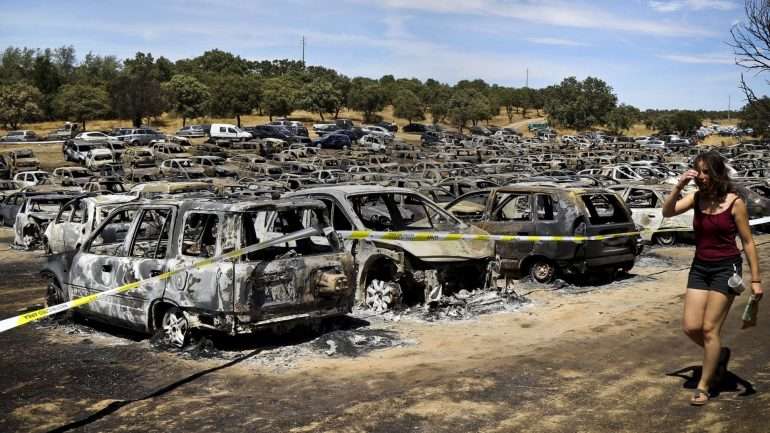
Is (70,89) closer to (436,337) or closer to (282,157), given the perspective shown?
(282,157)

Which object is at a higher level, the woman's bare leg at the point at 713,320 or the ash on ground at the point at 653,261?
the woman's bare leg at the point at 713,320

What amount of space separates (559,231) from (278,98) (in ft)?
247

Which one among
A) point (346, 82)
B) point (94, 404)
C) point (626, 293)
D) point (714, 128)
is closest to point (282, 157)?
point (626, 293)

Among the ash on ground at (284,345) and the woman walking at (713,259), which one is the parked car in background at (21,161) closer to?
the ash on ground at (284,345)

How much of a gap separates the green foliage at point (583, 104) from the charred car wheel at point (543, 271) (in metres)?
89.2

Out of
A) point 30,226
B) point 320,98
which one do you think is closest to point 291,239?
point 30,226

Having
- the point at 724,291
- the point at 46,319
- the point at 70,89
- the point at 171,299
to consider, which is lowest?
the point at 46,319

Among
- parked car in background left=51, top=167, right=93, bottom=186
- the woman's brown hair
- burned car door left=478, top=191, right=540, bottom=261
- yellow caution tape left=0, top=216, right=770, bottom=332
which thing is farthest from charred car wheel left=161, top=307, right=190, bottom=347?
parked car in background left=51, top=167, right=93, bottom=186

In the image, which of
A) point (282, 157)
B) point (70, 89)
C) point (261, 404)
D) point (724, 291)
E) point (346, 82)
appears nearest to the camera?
point (724, 291)

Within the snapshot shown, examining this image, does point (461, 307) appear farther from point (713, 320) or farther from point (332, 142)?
point (332, 142)

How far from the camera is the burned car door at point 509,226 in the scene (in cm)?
1196

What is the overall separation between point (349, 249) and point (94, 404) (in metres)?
4.00

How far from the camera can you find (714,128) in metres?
106

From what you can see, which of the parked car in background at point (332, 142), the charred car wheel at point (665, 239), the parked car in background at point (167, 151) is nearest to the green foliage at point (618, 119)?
the parked car in background at point (332, 142)
